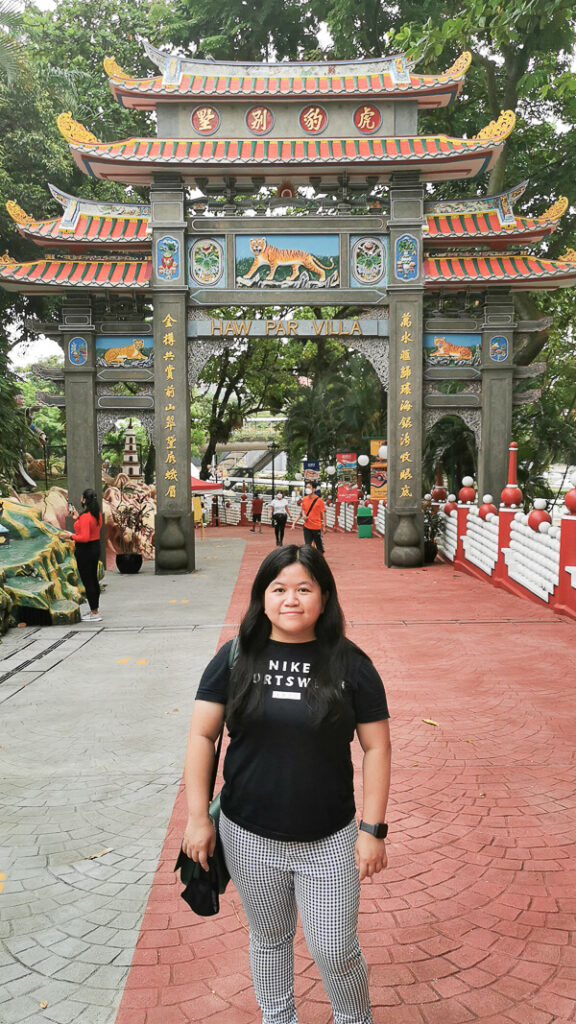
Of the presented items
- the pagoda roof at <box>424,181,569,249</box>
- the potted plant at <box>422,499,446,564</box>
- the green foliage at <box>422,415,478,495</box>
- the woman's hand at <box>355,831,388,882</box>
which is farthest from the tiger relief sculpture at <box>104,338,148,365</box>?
the woman's hand at <box>355,831,388,882</box>

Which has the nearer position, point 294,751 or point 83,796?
point 294,751

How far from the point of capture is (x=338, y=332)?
1295 centimetres

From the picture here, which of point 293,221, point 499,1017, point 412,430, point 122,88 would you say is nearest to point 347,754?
point 499,1017

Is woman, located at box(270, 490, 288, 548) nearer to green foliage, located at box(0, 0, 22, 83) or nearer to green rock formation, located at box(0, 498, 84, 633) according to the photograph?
green rock formation, located at box(0, 498, 84, 633)

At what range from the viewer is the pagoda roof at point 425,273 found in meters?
12.5

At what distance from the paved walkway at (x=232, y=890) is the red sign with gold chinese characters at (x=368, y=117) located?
1020cm

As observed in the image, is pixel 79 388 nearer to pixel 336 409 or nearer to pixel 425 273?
pixel 425 273

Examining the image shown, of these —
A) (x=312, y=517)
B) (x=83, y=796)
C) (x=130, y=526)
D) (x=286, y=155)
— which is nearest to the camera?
(x=83, y=796)

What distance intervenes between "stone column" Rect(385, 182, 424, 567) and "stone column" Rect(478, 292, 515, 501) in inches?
51.3

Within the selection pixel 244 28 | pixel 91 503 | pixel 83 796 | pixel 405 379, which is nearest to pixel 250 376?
pixel 244 28

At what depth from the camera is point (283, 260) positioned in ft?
41.7

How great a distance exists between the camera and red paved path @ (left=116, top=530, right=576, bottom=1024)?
2.35m

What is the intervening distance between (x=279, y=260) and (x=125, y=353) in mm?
3334

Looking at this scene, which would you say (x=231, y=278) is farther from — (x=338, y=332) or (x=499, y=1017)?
(x=499, y=1017)
